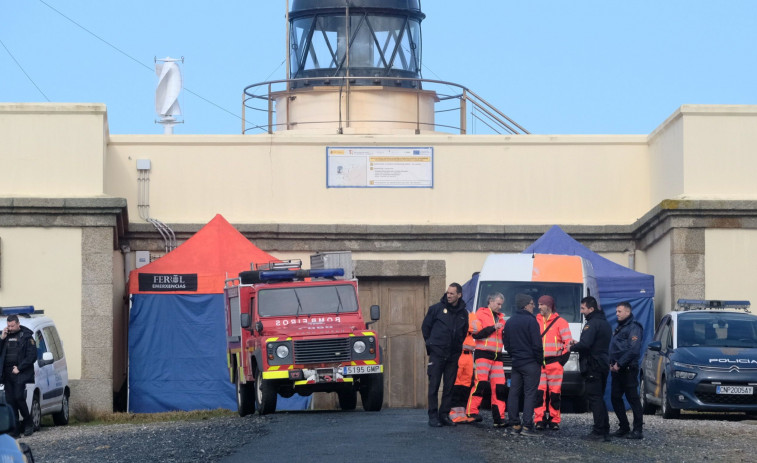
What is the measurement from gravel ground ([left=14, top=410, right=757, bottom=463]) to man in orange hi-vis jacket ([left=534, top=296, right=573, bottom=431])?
0.91 ft

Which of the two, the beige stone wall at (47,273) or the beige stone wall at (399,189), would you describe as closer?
the beige stone wall at (47,273)

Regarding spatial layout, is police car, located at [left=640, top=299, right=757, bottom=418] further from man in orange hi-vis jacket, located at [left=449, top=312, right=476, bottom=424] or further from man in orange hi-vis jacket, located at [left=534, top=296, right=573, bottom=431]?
man in orange hi-vis jacket, located at [left=449, top=312, right=476, bottom=424]

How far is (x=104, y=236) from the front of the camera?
25.0m

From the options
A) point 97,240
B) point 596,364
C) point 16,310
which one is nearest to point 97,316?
point 97,240

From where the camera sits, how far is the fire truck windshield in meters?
20.7

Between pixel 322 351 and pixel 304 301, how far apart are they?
4.00 feet

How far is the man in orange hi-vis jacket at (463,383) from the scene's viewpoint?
1773 cm

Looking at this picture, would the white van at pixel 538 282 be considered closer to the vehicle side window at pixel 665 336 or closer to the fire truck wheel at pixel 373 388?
the vehicle side window at pixel 665 336

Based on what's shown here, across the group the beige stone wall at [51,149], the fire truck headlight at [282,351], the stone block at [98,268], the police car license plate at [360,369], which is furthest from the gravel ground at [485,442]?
the beige stone wall at [51,149]

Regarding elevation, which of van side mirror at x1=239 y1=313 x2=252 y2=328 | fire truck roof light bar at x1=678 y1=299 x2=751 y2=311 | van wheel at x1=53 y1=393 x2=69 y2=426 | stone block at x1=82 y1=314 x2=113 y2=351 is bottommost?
van wheel at x1=53 y1=393 x2=69 y2=426

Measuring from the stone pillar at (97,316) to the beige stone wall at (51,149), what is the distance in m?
1.17

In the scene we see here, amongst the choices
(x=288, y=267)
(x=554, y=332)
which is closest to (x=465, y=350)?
(x=554, y=332)

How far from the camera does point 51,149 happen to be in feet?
84.5

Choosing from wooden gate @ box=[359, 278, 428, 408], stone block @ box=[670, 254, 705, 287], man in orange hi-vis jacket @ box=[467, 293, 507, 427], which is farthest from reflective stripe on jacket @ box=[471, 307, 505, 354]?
wooden gate @ box=[359, 278, 428, 408]
